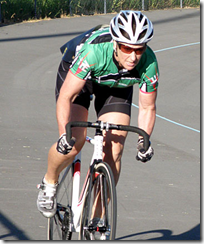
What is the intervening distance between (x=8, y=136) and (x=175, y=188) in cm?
325

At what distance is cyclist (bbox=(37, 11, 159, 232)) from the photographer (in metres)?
3.83

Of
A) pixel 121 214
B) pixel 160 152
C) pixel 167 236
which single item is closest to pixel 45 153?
pixel 160 152

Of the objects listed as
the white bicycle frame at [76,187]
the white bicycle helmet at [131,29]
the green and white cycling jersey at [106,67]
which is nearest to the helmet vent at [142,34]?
the white bicycle helmet at [131,29]

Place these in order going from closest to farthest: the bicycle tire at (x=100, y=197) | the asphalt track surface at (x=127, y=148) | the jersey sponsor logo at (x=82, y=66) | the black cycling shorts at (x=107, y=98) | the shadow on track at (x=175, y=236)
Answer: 1. the bicycle tire at (x=100, y=197)
2. the jersey sponsor logo at (x=82, y=66)
3. the black cycling shorts at (x=107, y=98)
4. the shadow on track at (x=175, y=236)
5. the asphalt track surface at (x=127, y=148)

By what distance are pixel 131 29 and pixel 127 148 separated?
5053 millimetres

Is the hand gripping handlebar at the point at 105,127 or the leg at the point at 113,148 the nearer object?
the hand gripping handlebar at the point at 105,127

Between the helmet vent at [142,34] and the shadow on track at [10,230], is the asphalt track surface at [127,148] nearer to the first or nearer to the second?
the shadow on track at [10,230]

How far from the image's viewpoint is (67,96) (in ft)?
12.9

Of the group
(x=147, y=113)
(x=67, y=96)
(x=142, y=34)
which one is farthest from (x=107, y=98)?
(x=142, y=34)

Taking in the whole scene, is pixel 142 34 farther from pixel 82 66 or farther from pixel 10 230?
pixel 10 230

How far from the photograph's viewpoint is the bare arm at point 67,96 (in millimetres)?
3945

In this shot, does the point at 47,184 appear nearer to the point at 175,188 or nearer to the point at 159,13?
the point at 175,188

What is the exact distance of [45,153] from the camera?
7.96 m

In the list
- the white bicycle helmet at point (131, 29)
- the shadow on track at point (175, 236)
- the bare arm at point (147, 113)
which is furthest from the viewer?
the shadow on track at point (175, 236)
